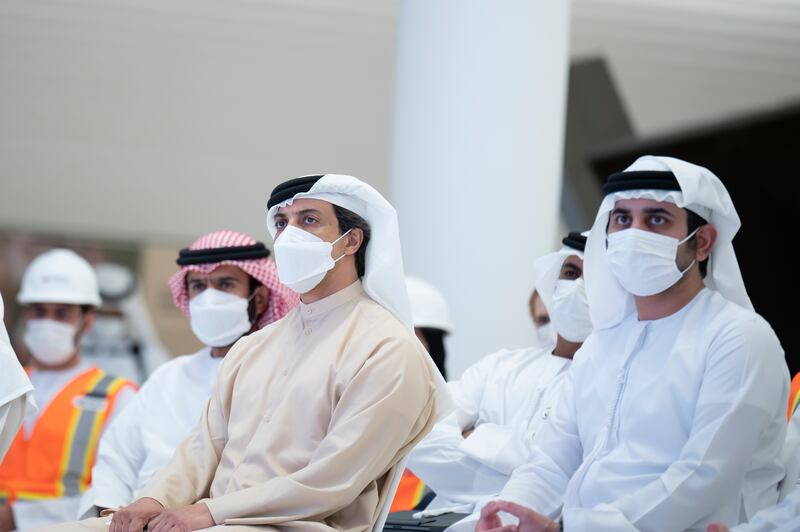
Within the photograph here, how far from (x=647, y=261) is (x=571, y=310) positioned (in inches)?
38.7

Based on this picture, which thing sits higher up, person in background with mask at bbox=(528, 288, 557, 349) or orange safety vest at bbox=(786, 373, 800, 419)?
person in background with mask at bbox=(528, 288, 557, 349)

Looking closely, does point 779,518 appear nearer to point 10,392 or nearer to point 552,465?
point 552,465

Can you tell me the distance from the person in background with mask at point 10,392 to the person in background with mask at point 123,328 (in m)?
6.10

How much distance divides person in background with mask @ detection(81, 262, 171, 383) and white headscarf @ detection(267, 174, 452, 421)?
6.68m

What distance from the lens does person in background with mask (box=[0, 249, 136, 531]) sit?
5859 millimetres

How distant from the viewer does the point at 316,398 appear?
3699 millimetres

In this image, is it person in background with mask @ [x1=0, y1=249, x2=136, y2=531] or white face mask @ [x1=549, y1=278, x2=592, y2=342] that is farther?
person in background with mask @ [x1=0, y1=249, x2=136, y2=531]

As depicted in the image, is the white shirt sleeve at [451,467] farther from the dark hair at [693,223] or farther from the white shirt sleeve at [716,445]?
the dark hair at [693,223]

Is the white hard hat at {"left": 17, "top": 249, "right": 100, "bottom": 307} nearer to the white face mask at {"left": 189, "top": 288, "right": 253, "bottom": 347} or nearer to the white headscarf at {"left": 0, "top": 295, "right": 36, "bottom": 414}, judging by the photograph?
the white face mask at {"left": 189, "top": 288, "right": 253, "bottom": 347}

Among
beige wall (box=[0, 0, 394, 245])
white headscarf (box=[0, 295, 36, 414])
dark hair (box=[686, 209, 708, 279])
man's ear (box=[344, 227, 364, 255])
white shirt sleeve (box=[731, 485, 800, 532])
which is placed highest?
beige wall (box=[0, 0, 394, 245])

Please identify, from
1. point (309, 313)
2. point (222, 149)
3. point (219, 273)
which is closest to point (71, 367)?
point (219, 273)

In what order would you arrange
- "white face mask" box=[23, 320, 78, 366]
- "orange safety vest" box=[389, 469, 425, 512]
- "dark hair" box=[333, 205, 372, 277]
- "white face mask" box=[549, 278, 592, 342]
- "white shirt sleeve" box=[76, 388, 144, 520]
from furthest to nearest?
"white face mask" box=[23, 320, 78, 366]
"orange safety vest" box=[389, 469, 425, 512]
"white shirt sleeve" box=[76, 388, 144, 520]
"white face mask" box=[549, 278, 592, 342]
"dark hair" box=[333, 205, 372, 277]

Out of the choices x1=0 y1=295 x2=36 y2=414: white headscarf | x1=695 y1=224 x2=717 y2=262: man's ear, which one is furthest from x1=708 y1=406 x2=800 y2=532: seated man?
x1=0 y1=295 x2=36 y2=414: white headscarf

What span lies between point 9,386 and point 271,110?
677 centimetres
